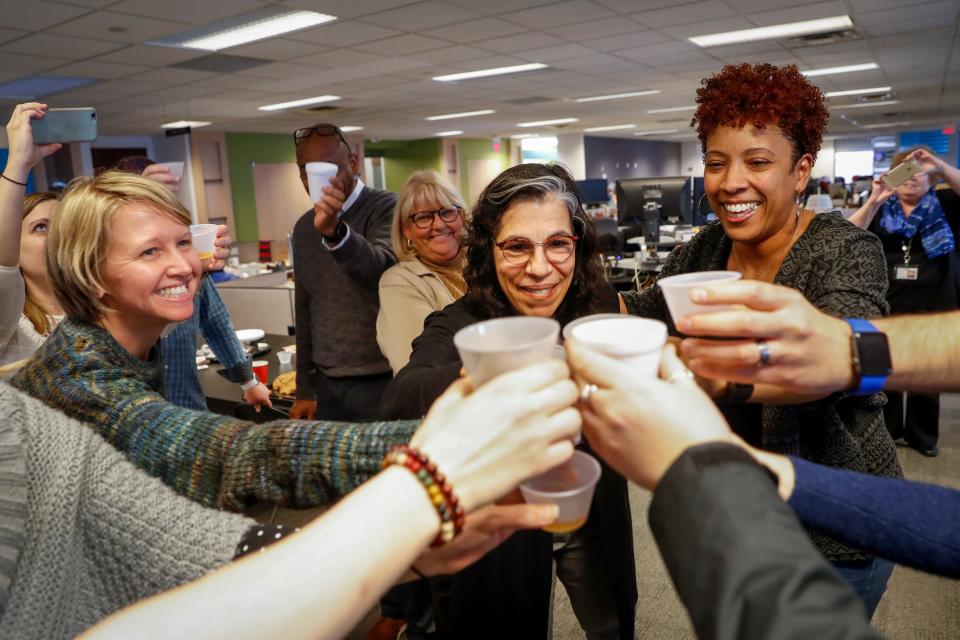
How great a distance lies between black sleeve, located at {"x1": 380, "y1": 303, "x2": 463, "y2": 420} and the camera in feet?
4.54

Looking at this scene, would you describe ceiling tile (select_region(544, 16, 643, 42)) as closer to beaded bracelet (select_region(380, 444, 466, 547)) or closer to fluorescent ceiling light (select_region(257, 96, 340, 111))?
fluorescent ceiling light (select_region(257, 96, 340, 111))

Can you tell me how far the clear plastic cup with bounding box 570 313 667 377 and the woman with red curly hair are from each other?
50cm

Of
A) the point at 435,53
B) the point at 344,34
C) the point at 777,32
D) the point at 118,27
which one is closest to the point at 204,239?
the point at 118,27

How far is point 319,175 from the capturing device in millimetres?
2518

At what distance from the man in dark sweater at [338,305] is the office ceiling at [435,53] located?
265cm

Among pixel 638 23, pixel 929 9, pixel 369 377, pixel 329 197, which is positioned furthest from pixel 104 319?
pixel 929 9

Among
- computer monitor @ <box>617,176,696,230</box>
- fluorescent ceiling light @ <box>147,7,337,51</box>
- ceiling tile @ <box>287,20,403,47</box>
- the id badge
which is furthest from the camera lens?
computer monitor @ <box>617,176,696,230</box>

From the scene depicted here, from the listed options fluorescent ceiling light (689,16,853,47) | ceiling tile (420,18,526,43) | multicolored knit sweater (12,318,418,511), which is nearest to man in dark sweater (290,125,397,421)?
multicolored knit sweater (12,318,418,511)

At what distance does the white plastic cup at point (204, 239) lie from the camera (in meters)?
2.19

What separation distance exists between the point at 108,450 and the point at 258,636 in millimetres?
535

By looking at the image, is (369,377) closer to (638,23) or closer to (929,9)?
(638,23)

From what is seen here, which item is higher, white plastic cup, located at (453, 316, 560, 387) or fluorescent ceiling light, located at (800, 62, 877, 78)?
fluorescent ceiling light, located at (800, 62, 877, 78)

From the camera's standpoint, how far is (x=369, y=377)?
2746mm

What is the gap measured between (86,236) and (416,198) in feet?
4.24
